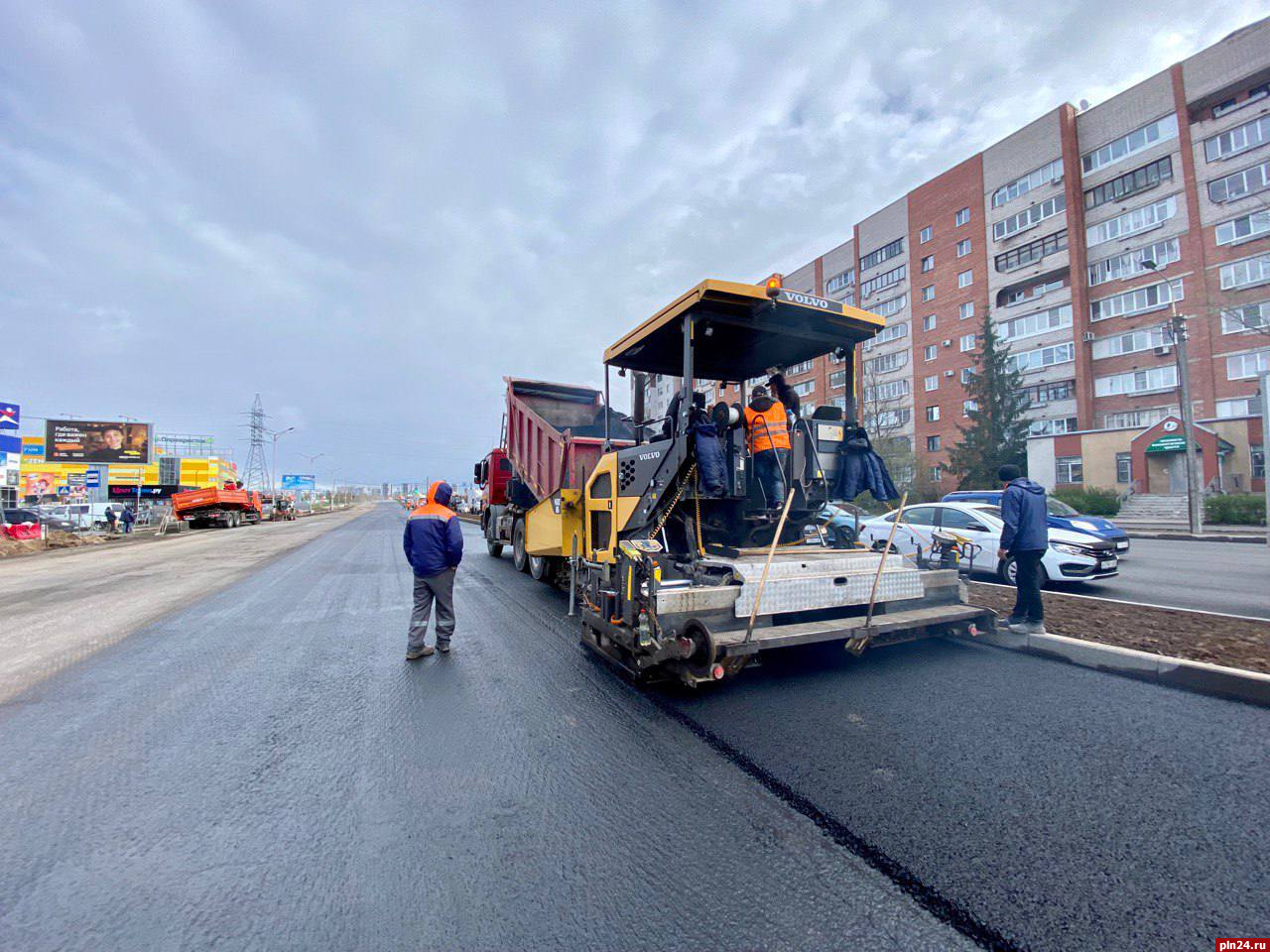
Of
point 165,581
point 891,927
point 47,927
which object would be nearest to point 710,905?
point 891,927

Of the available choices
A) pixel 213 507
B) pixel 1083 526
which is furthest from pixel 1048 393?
pixel 213 507

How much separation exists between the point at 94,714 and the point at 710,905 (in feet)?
14.7

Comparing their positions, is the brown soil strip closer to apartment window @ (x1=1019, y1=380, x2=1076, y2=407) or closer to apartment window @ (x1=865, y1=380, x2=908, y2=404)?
apartment window @ (x1=1019, y1=380, x2=1076, y2=407)

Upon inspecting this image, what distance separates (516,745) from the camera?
3.50 metres

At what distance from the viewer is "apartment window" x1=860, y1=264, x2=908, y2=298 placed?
1838 inches

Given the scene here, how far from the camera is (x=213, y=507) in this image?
3100 centimetres

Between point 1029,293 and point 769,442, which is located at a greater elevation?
point 1029,293

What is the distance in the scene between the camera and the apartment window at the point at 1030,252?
118 ft

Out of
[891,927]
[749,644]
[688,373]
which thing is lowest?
[891,927]

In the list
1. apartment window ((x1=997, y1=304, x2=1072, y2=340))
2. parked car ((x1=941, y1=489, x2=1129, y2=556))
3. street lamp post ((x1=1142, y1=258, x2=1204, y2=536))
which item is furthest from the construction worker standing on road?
apartment window ((x1=997, y1=304, x2=1072, y2=340))

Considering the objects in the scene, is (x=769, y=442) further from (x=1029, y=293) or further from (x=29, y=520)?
(x=1029, y=293)

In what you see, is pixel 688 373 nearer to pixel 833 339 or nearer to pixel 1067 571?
pixel 833 339

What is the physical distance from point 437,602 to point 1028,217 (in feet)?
150

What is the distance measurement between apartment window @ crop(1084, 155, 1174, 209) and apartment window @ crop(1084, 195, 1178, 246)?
1.11 meters
